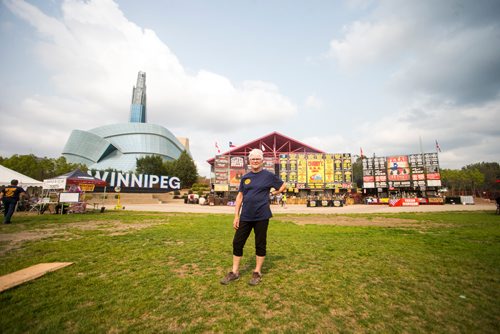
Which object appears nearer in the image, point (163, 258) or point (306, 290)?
point (306, 290)

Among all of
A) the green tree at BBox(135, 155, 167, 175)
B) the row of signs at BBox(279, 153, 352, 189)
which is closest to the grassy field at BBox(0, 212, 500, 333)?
the row of signs at BBox(279, 153, 352, 189)

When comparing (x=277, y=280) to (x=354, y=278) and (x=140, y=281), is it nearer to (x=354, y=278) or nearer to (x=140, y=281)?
(x=354, y=278)

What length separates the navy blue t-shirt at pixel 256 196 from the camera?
3561 mm

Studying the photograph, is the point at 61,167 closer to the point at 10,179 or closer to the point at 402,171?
A: the point at 10,179

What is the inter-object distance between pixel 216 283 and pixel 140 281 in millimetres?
1134

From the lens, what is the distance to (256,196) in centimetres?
362

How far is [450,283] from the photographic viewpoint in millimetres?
3141

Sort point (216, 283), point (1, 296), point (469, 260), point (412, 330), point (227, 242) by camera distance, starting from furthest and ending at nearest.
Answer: point (227, 242)
point (469, 260)
point (216, 283)
point (1, 296)
point (412, 330)

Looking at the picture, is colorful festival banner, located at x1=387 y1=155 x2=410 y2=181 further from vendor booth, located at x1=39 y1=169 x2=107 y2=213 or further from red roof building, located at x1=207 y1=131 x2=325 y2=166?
vendor booth, located at x1=39 y1=169 x2=107 y2=213

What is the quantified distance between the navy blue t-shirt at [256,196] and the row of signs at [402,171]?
47.7 m

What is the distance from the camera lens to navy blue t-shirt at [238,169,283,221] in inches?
140

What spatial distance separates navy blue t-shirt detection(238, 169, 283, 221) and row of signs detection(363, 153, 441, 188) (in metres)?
47.7

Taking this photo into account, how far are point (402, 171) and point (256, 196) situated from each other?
161 feet

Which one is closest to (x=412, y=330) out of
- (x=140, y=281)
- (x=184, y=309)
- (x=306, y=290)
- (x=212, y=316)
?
(x=306, y=290)
